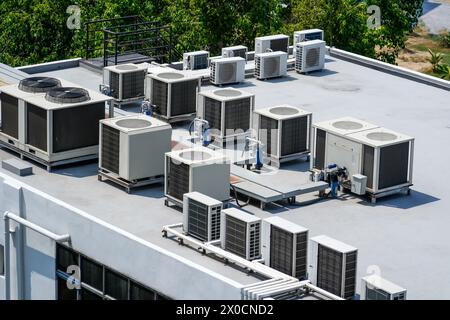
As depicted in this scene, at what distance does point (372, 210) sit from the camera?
32.8 meters

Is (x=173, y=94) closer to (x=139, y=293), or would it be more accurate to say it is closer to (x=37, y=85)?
(x=37, y=85)

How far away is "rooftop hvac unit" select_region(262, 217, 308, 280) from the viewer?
2816cm

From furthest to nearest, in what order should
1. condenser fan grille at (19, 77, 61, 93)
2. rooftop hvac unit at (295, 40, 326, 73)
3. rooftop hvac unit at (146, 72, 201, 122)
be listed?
rooftop hvac unit at (295, 40, 326, 73)
rooftop hvac unit at (146, 72, 201, 122)
condenser fan grille at (19, 77, 61, 93)

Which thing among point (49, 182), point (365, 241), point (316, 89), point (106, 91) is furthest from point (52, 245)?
point (316, 89)

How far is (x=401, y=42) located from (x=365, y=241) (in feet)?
131

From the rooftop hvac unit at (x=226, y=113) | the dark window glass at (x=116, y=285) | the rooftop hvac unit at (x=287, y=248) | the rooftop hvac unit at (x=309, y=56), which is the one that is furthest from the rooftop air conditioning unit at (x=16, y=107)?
the rooftop hvac unit at (x=309, y=56)

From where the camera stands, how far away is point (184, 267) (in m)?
27.5

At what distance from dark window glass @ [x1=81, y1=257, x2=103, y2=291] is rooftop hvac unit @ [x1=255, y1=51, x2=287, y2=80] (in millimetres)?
16043

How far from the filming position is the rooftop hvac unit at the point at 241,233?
2870cm

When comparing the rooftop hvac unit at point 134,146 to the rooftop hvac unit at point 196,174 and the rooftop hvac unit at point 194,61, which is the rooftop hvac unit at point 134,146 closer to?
the rooftop hvac unit at point 196,174

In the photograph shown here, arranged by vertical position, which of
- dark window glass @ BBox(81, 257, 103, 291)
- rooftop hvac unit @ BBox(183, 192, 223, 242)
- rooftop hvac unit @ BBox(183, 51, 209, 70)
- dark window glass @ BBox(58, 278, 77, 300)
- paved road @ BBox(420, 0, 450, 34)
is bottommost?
paved road @ BBox(420, 0, 450, 34)

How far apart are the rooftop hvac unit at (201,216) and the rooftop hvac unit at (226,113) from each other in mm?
6857

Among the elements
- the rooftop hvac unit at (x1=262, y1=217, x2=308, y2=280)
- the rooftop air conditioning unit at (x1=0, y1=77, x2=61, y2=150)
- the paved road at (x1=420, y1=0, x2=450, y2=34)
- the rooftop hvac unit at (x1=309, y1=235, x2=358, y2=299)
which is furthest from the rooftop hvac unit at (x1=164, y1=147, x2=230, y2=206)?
the paved road at (x1=420, y1=0, x2=450, y2=34)

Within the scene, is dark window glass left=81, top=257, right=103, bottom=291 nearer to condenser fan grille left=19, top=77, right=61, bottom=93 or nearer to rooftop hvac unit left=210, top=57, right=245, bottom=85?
condenser fan grille left=19, top=77, right=61, bottom=93
